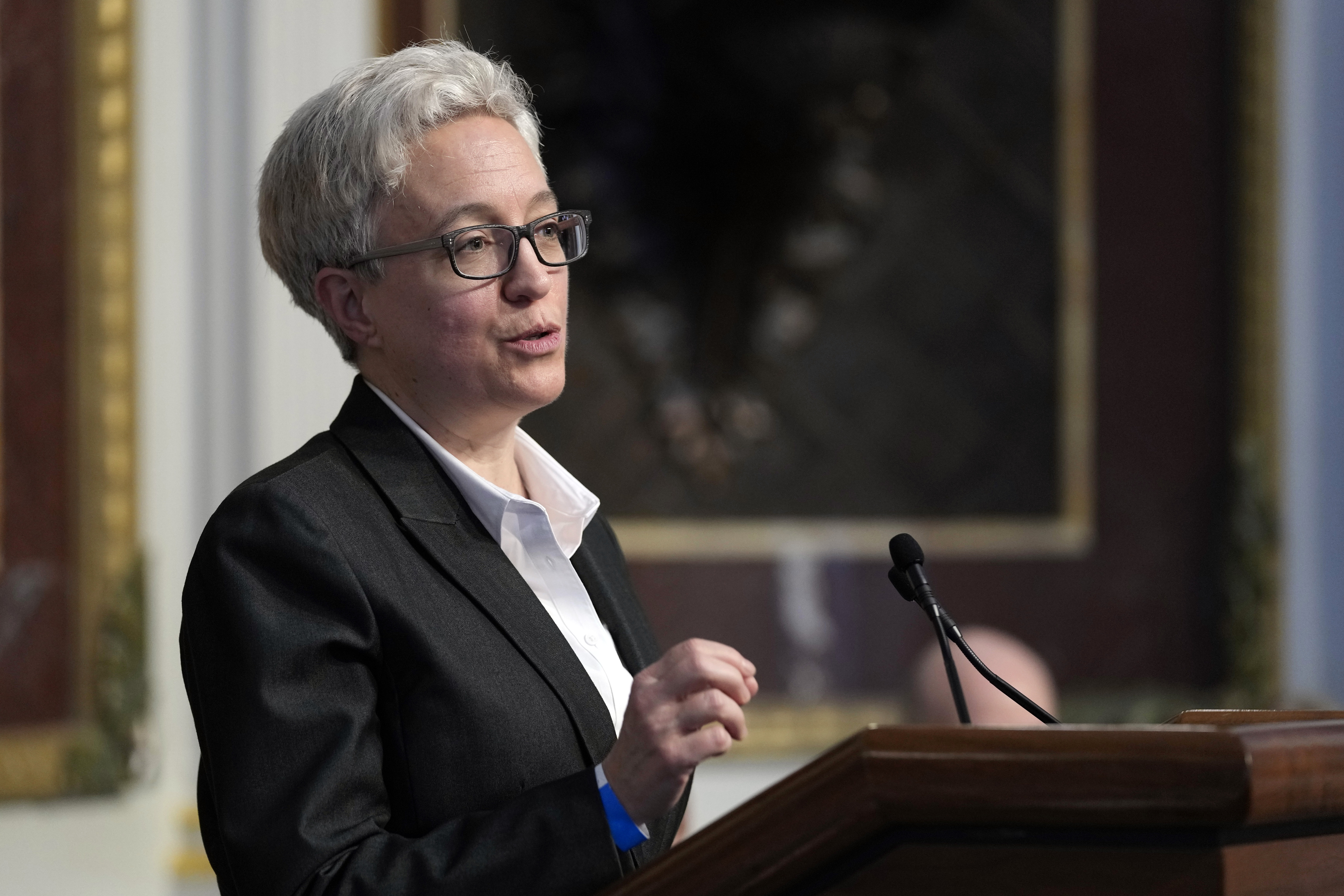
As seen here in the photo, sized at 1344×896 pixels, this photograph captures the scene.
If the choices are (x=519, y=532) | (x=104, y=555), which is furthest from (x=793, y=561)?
(x=519, y=532)

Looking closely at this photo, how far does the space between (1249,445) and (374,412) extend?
9.74 ft

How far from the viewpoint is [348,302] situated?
4.93 feet

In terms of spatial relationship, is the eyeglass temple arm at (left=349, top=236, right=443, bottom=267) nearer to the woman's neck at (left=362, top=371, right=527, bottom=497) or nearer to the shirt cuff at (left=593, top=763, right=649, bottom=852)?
the woman's neck at (left=362, top=371, right=527, bottom=497)

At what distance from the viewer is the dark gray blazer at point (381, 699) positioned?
45.2 inches

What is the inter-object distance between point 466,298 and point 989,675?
2.03 feet

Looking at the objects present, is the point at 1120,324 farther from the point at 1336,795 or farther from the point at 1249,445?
the point at 1336,795

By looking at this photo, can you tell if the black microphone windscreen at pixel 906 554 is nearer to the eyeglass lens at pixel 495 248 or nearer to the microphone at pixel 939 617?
the microphone at pixel 939 617

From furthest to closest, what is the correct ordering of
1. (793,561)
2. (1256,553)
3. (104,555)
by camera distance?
(1256,553) → (793,561) → (104,555)

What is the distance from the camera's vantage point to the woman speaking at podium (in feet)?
3.75

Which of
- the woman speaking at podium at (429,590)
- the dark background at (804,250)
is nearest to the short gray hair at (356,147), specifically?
the woman speaking at podium at (429,590)

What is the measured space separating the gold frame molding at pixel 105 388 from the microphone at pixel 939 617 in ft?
6.63

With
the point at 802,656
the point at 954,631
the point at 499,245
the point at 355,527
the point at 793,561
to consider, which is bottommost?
the point at 802,656

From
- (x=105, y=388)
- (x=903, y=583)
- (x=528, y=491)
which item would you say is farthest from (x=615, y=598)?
(x=105, y=388)

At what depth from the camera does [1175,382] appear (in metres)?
3.82
